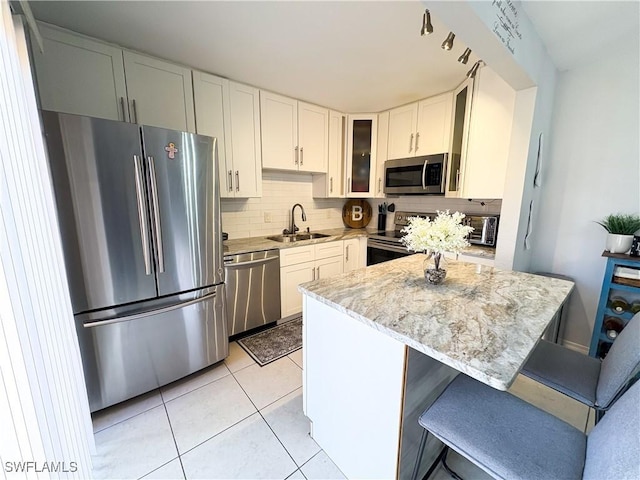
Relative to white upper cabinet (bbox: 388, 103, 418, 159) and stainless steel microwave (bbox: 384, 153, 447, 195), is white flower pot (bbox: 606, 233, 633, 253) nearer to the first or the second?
stainless steel microwave (bbox: 384, 153, 447, 195)

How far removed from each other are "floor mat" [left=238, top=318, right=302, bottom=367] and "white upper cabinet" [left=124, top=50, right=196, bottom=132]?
1.99 m

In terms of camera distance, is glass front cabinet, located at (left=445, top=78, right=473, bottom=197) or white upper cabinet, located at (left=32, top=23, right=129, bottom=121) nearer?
white upper cabinet, located at (left=32, top=23, right=129, bottom=121)

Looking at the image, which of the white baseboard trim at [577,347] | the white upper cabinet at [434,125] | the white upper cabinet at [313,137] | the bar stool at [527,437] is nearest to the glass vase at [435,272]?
the bar stool at [527,437]

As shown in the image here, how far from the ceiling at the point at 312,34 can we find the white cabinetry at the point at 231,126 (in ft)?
0.46

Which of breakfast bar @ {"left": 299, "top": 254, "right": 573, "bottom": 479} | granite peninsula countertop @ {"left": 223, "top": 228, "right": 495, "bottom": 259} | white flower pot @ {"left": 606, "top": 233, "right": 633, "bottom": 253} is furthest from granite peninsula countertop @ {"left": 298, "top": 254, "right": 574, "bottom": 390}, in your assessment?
white flower pot @ {"left": 606, "top": 233, "right": 633, "bottom": 253}

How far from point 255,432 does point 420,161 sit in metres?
2.78

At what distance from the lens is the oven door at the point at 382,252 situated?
2939mm

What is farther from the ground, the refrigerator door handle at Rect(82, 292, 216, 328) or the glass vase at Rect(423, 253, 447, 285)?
the glass vase at Rect(423, 253, 447, 285)

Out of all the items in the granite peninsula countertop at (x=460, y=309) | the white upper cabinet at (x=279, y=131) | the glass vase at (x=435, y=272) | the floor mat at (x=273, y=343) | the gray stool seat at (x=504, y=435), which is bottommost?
the floor mat at (x=273, y=343)

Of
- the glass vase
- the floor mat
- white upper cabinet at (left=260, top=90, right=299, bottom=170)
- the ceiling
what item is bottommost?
the floor mat

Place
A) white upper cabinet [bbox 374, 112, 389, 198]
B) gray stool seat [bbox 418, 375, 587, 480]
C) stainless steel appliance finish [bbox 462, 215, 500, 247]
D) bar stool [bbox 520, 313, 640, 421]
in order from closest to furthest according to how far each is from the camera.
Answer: gray stool seat [bbox 418, 375, 587, 480]
bar stool [bbox 520, 313, 640, 421]
stainless steel appliance finish [bbox 462, 215, 500, 247]
white upper cabinet [bbox 374, 112, 389, 198]

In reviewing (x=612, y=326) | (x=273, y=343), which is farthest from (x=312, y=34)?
(x=612, y=326)

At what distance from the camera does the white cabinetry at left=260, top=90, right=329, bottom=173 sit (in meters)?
2.72

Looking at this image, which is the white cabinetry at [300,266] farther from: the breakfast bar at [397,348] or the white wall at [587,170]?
the white wall at [587,170]
